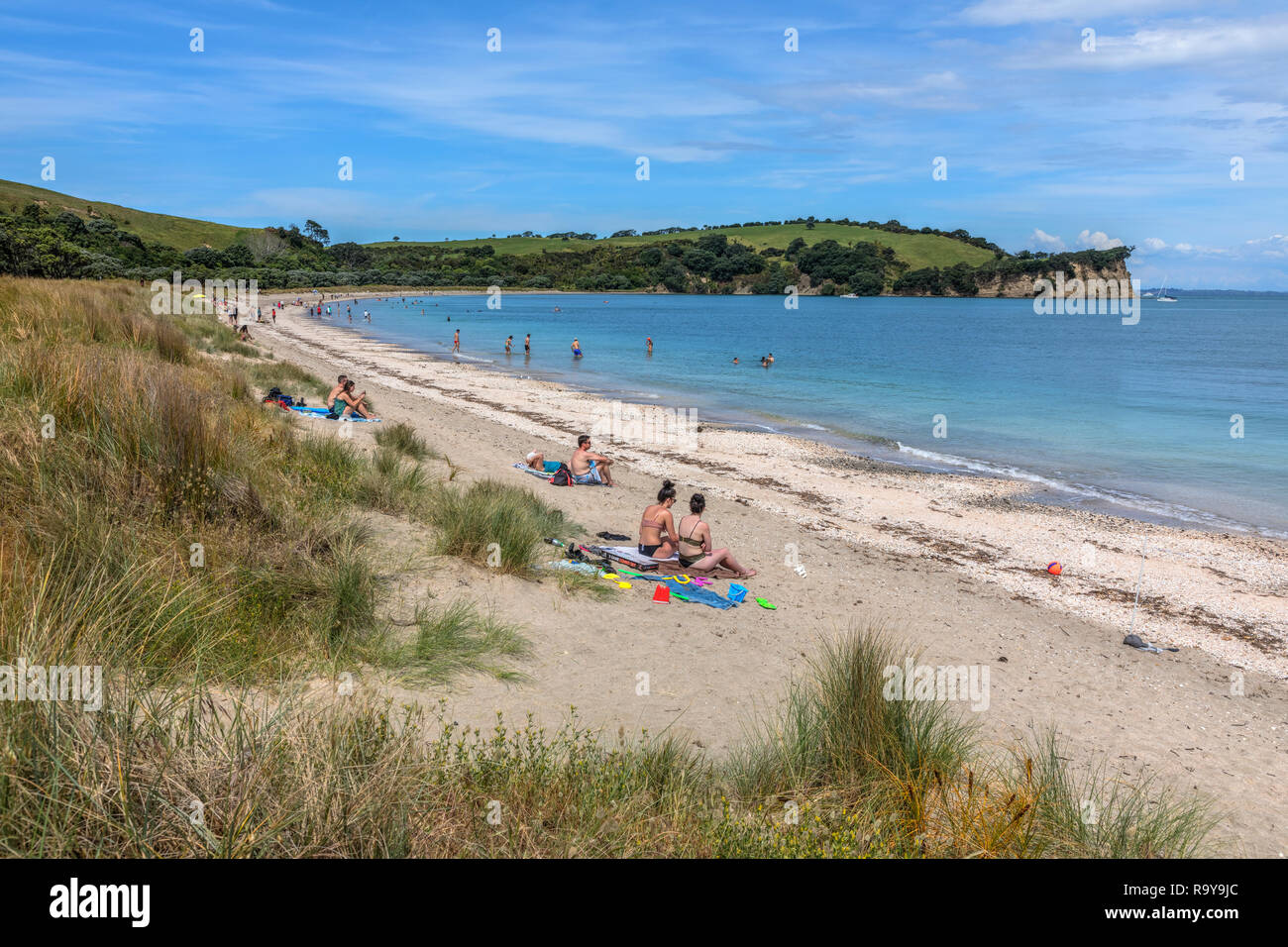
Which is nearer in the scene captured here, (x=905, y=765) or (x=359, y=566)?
(x=905, y=765)

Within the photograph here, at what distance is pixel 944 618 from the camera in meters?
8.53

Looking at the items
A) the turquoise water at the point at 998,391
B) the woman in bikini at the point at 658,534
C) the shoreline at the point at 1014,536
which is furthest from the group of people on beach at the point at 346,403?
the turquoise water at the point at 998,391

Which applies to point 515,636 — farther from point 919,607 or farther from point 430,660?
point 919,607

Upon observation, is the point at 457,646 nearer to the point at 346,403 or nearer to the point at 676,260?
the point at 346,403

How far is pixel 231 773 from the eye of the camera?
2615mm

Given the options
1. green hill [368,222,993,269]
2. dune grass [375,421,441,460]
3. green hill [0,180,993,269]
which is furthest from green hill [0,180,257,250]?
dune grass [375,421,441,460]

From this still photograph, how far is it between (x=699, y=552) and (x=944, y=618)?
2861 millimetres

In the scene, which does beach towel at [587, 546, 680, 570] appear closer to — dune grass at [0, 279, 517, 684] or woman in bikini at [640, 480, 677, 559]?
woman in bikini at [640, 480, 677, 559]

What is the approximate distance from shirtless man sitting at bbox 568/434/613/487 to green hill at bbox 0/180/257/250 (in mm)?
103197

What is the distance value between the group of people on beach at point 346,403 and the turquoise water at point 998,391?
11.4 meters

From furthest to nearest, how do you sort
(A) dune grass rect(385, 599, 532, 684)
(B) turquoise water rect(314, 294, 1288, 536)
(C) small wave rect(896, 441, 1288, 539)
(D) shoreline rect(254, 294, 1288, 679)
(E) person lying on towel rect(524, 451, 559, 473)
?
(B) turquoise water rect(314, 294, 1288, 536)
(E) person lying on towel rect(524, 451, 559, 473)
(C) small wave rect(896, 441, 1288, 539)
(D) shoreline rect(254, 294, 1288, 679)
(A) dune grass rect(385, 599, 532, 684)

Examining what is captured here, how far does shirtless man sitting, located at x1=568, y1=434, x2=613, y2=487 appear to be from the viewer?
13445mm

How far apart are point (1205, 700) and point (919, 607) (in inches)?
107
